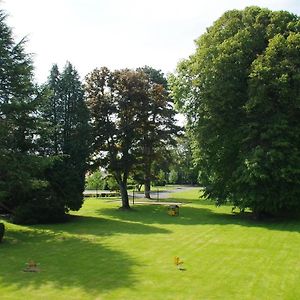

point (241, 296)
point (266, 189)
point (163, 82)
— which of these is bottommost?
point (241, 296)

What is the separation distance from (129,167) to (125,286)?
26.3 m

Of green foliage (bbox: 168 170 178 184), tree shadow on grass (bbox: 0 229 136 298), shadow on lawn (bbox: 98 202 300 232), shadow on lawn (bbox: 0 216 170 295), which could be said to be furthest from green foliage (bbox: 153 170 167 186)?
tree shadow on grass (bbox: 0 229 136 298)

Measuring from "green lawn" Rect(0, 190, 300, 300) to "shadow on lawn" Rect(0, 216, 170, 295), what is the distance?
Answer: 3cm

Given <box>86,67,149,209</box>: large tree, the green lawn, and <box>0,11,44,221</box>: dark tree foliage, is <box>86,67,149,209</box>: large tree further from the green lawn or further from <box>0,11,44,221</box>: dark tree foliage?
<box>0,11,44,221</box>: dark tree foliage

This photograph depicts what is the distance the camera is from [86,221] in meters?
31.4

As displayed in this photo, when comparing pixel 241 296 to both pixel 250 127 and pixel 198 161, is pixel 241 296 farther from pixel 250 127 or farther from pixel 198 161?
pixel 198 161

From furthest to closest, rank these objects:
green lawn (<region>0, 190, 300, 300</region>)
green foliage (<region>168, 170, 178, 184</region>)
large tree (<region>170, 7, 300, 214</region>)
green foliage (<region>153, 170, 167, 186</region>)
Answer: green foliage (<region>168, 170, 178, 184</region>) → green foliage (<region>153, 170, 167, 186</region>) → large tree (<region>170, 7, 300, 214</region>) → green lawn (<region>0, 190, 300, 300</region>)

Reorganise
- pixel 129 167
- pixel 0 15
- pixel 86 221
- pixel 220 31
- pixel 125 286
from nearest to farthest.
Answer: pixel 125 286
pixel 0 15
pixel 86 221
pixel 220 31
pixel 129 167

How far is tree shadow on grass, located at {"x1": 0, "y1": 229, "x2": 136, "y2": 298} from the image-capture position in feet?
45.4

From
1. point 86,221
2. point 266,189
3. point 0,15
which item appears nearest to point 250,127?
point 266,189

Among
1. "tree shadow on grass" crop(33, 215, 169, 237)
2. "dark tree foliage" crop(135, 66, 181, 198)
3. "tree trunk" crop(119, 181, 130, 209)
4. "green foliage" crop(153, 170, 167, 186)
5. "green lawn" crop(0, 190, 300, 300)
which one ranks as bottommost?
"green lawn" crop(0, 190, 300, 300)

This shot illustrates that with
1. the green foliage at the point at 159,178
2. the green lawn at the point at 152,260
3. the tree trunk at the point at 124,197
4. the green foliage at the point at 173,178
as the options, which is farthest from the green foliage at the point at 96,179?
the green foliage at the point at 173,178

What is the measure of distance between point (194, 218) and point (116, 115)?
502 inches

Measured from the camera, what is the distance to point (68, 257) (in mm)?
18047
